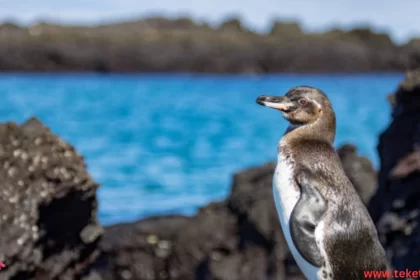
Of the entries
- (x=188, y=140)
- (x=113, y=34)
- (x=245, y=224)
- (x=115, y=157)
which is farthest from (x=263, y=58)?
(x=245, y=224)

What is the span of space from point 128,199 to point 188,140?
1457 centimetres

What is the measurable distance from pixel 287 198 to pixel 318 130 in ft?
1.55

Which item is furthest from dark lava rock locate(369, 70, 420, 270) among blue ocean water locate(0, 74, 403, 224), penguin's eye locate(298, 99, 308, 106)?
blue ocean water locate(0, 74, 403, 224)

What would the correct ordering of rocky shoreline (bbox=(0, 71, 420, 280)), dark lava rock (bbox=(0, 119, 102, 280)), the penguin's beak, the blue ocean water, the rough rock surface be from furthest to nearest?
the blue ocean water < the rough rock surface < rocky shoreline (bbox=(0, 71, 420, 280)) < dark lava rock (bbox=(0, 119, 102, 280)) < the penguin's beak

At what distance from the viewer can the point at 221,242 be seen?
9109 mm

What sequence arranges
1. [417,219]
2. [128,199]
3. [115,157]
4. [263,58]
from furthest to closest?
[263,58], [115,157], [128,199], [417,219]

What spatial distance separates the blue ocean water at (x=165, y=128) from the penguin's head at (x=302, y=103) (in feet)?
33.6

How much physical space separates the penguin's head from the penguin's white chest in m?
0.27

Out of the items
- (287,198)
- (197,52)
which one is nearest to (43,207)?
(287,198)

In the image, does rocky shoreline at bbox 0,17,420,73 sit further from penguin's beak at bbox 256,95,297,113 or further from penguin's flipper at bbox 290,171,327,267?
penguin's flipper at bbox 290,171,327,267

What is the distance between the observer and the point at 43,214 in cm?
617

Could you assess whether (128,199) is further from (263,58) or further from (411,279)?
(263,58)

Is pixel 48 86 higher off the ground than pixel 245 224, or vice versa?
pixel 245 224

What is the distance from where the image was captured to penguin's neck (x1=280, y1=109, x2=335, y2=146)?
531 cm
